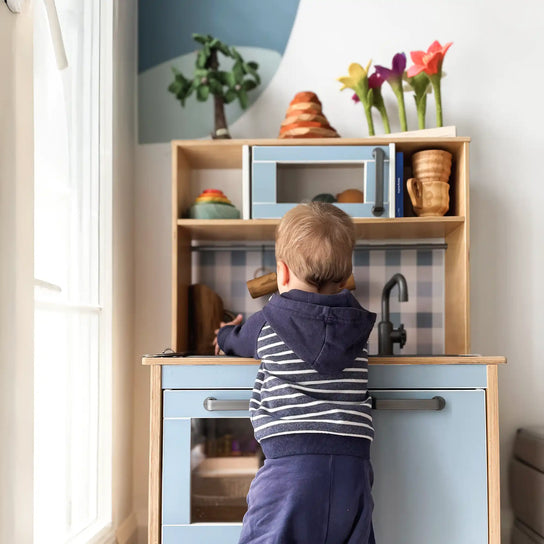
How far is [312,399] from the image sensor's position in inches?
60.2

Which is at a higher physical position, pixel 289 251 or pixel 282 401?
pixel 289 251

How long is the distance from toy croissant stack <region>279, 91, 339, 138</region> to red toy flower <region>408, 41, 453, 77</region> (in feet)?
1.05

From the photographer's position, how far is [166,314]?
242 cm

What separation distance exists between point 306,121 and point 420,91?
0.40m

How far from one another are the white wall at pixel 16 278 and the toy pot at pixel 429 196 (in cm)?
120

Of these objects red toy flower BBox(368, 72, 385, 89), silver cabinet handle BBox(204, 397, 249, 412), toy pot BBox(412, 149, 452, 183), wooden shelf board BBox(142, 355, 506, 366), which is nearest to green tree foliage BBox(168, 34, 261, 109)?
red toy flower BBox(368, 72, 385, 89)

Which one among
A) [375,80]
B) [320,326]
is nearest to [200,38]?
[375,80]

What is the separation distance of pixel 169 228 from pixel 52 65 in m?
0.85

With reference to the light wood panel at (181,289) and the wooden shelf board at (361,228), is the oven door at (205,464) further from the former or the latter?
the wooden shelf board at (361,228)

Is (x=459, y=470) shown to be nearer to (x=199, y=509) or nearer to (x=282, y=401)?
(x=282, y=401)

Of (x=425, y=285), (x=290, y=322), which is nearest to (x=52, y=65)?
(x=290, y=322)

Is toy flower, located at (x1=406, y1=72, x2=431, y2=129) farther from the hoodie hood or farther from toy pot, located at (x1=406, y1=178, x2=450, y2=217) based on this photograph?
the hoodie hood

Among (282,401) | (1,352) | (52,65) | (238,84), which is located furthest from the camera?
(238,84)

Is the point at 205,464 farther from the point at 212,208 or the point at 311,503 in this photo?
the point at 212,208
